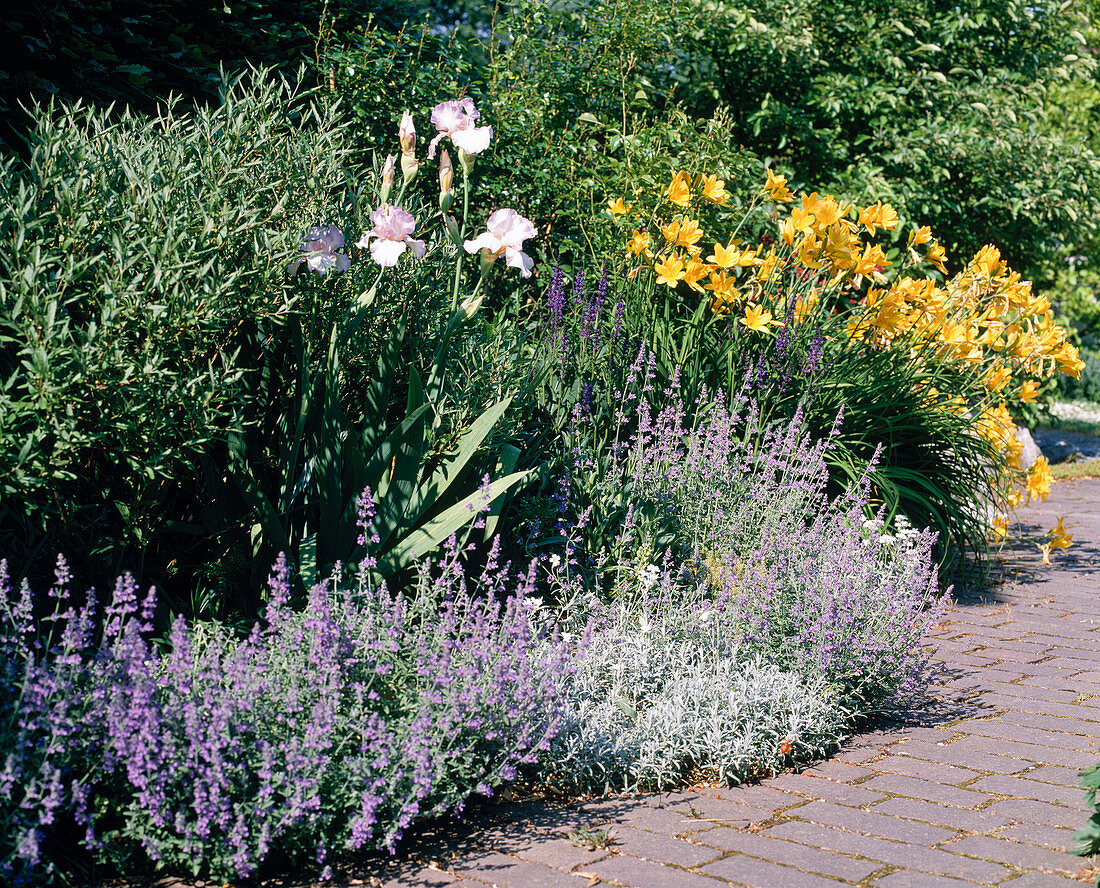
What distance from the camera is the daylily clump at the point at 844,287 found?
5.33 meters

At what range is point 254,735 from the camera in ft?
8.29

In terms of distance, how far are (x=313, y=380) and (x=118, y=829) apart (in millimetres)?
1555

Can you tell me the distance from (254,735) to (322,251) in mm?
1577

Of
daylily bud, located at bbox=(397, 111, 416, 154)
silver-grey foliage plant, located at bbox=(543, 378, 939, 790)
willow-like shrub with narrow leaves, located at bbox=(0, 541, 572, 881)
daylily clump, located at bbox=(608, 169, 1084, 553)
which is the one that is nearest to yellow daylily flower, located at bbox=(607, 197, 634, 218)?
daylily clump, located at bbox=(608, 169, 1084, 553)

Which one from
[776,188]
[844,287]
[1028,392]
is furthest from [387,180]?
[1028,392]

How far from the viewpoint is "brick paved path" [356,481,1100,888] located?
251cm

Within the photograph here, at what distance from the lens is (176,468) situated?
333cm

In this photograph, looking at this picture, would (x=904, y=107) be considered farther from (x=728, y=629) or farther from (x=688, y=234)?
(x=728, y=629)

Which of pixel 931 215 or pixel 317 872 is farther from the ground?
pixel 931 215

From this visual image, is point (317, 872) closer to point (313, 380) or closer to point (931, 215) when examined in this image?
point (313, 380)

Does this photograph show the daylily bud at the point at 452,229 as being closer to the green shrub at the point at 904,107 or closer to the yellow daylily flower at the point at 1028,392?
the yellow daylily flower at the point at 1028,392

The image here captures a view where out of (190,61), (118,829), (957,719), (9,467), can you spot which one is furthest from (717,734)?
(190,61)

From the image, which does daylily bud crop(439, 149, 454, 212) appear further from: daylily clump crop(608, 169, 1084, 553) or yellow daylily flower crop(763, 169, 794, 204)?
yellow daylily flower crop(763, 169, 794, 204)

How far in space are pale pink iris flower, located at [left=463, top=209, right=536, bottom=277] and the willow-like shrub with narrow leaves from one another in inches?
54.7
